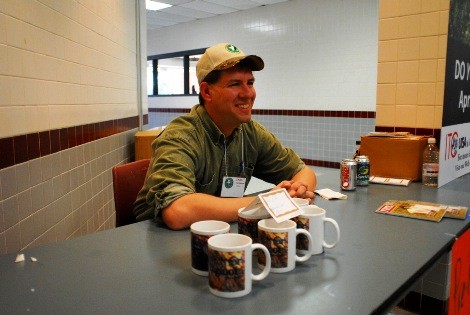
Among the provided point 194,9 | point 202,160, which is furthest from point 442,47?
point 194,9

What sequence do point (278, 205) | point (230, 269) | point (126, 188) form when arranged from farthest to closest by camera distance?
1. point (126, 188)
2. point (278, 205)
3. point (230, 269)

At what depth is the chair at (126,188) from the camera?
1757 mm

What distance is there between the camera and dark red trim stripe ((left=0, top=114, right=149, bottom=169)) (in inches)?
70.9

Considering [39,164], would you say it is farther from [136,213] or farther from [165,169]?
[165,169]

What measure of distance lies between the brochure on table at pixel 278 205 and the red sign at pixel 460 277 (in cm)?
60

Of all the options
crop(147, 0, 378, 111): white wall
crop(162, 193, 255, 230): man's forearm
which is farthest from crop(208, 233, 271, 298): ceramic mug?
crop(147, 0, 378, 111): white wall

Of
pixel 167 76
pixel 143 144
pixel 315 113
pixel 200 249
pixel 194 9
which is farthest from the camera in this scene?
pixel 167 76

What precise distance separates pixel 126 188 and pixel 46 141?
69 centimetres

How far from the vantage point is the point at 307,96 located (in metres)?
6.59

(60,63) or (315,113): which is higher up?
(60,63)

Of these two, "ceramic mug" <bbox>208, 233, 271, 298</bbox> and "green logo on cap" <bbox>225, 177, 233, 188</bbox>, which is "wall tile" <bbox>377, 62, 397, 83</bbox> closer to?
"green logo on cap" <bbox>225, 177, 233, 188</bbox>

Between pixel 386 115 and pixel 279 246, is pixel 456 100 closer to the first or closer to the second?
pixel 386 115

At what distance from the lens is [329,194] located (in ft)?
5.93

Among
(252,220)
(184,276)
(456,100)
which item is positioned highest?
(456,100)
